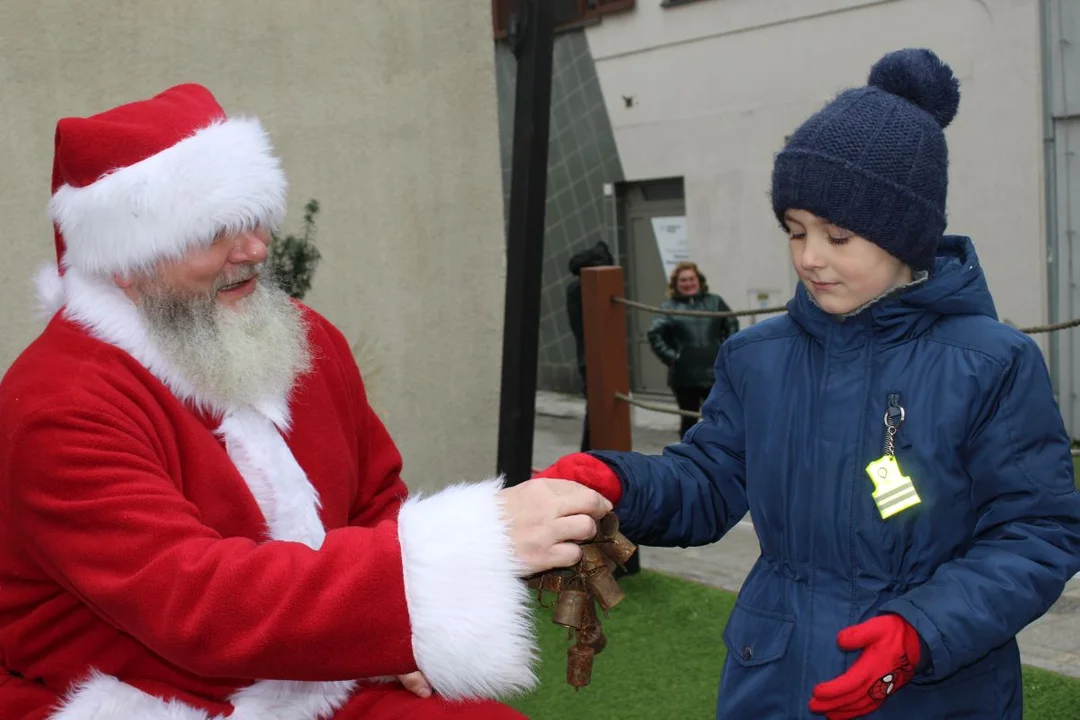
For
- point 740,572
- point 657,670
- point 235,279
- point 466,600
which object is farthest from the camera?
point 740,572

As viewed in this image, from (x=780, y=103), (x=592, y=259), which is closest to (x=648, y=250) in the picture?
(x=780, y=103)

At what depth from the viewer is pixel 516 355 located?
5.00 m

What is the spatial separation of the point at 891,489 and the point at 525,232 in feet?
10.2

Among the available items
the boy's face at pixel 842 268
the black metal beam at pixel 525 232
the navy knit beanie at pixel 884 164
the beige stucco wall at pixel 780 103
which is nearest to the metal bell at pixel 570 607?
the boy's face at pixel 842 268

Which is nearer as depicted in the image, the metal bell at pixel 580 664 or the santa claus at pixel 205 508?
the santa claus at pixel 205 508

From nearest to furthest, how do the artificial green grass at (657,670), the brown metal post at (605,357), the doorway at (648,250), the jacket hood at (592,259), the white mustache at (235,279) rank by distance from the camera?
the white mustache at (235,279) → the artificial green grass at (657,670) → the brown metal post at (605,357) → the jacket hood at (592,259) → the doorway at (648,250)

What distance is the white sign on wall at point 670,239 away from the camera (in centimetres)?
1287

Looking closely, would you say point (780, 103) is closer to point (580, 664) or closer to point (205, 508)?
point (580, 664)

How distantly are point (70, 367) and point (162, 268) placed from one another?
0.28 meters

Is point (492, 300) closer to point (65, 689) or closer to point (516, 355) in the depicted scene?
point (516, 355)

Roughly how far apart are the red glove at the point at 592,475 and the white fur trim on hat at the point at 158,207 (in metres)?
0.79

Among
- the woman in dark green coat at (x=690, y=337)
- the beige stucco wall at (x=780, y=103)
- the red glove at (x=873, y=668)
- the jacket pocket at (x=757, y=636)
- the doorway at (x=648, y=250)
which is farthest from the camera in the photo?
the doorway at (x=648, y=250)

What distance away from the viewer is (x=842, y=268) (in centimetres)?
207

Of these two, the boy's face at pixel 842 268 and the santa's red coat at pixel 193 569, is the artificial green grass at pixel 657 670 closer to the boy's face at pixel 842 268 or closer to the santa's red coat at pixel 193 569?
the santa's red coat at pixel 193 569
